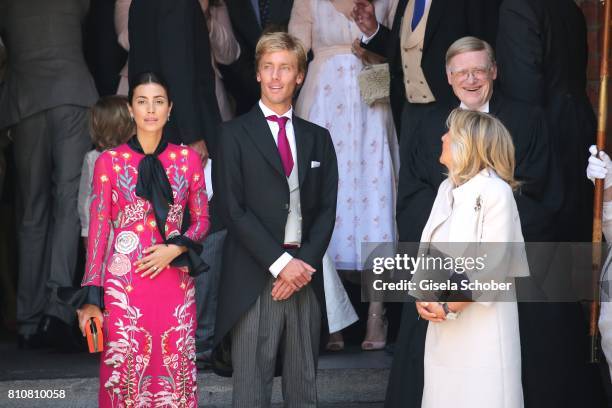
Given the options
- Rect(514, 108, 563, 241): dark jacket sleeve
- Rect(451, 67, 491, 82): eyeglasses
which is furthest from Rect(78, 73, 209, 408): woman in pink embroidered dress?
Rect(514, 108, 563, 241): dark jacket sleeve

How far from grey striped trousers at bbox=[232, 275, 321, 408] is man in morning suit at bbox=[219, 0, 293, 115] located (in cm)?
216

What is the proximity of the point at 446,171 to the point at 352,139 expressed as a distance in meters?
1.22

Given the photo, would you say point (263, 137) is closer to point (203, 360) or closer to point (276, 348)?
point (276, 348)

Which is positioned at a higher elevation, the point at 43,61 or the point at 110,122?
the point at 43,61

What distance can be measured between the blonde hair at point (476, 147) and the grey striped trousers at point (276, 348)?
37.8 inches

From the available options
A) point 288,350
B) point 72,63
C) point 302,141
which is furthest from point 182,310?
point 72,63

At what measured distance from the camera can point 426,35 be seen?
609 centimetres

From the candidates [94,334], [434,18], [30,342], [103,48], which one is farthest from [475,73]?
[30,342]

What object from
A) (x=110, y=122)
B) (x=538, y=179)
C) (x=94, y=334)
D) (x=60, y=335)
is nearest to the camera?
(x=94, y=334)

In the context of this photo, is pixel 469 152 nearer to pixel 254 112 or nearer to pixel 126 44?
pixel 254 112

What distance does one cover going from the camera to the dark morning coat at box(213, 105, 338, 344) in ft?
15.7

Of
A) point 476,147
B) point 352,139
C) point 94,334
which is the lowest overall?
point 94,334

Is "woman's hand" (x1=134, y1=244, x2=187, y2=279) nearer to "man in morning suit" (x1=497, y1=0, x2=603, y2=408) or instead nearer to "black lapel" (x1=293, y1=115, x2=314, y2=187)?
"black lapel" (x1=293, y1=115, x2=314, y2=187)

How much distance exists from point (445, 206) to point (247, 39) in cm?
276
